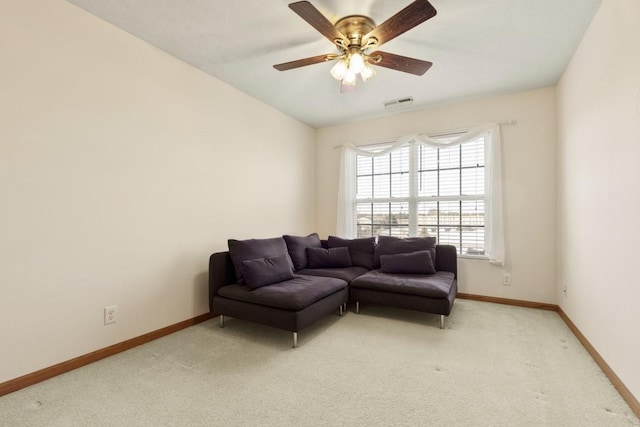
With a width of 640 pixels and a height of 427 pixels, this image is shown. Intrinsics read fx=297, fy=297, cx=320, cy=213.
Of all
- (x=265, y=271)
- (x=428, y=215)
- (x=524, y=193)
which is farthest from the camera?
(x=428, y=215)

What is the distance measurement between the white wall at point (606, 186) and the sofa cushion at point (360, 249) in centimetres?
212

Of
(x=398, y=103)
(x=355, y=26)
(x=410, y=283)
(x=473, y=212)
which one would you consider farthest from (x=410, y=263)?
(x=355, y=26)

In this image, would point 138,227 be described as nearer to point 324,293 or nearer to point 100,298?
point 100,298

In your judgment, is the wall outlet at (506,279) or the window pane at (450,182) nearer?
the wall outlet at (506,279)

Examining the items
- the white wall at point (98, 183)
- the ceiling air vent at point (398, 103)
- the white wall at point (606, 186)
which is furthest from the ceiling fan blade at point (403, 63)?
the white wall at point (98, 183)

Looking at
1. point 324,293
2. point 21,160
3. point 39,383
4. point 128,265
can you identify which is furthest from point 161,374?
point 21,160

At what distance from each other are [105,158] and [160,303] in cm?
137

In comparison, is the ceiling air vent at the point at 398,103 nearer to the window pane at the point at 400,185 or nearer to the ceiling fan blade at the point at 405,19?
the window pane at the point at 400,185

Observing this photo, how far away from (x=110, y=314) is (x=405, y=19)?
10.1 ft

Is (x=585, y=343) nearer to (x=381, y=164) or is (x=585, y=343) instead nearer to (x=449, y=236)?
(x=449, y=236)

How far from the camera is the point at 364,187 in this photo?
4.87 m

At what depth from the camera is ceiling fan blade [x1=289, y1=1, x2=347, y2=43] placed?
172 cm

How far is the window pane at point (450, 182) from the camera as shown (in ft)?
13.6

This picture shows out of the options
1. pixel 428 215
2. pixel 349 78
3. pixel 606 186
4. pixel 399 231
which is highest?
pixel 349 78
